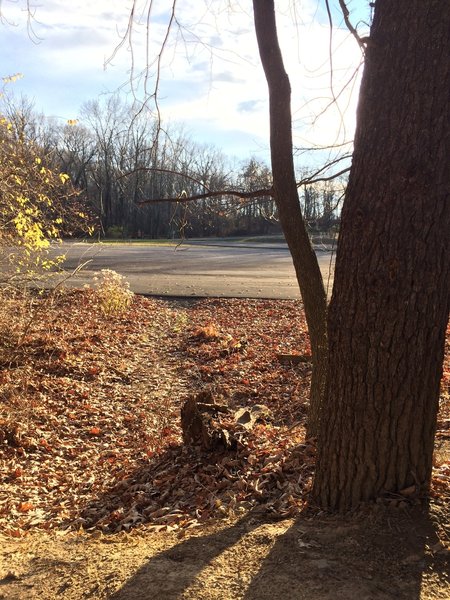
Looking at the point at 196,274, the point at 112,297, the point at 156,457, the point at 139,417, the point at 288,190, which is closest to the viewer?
the point at 288,190

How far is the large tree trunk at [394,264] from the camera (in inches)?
104

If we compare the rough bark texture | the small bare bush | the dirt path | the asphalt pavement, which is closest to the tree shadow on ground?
the dirt path

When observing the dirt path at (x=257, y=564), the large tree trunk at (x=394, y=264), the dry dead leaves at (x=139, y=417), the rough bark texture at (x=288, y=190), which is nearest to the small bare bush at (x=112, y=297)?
the dry dead leaves at (x=139, y=417)

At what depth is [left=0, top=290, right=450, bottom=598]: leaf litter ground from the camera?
112 inches

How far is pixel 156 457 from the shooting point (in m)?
5.39

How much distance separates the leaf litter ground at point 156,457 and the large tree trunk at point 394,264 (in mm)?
384

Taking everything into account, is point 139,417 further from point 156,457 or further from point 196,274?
point 196,274

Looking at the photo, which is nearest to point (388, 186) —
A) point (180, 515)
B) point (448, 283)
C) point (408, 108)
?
point (408, 108)

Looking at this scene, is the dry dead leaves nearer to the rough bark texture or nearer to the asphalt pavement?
the rough bark texture

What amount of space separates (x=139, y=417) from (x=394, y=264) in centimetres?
481

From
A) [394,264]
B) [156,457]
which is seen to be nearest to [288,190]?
[394,264]

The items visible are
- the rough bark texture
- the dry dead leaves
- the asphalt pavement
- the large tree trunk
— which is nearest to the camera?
the large tree trunk

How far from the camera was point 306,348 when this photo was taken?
9.38 m

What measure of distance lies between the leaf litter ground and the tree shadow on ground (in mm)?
11
